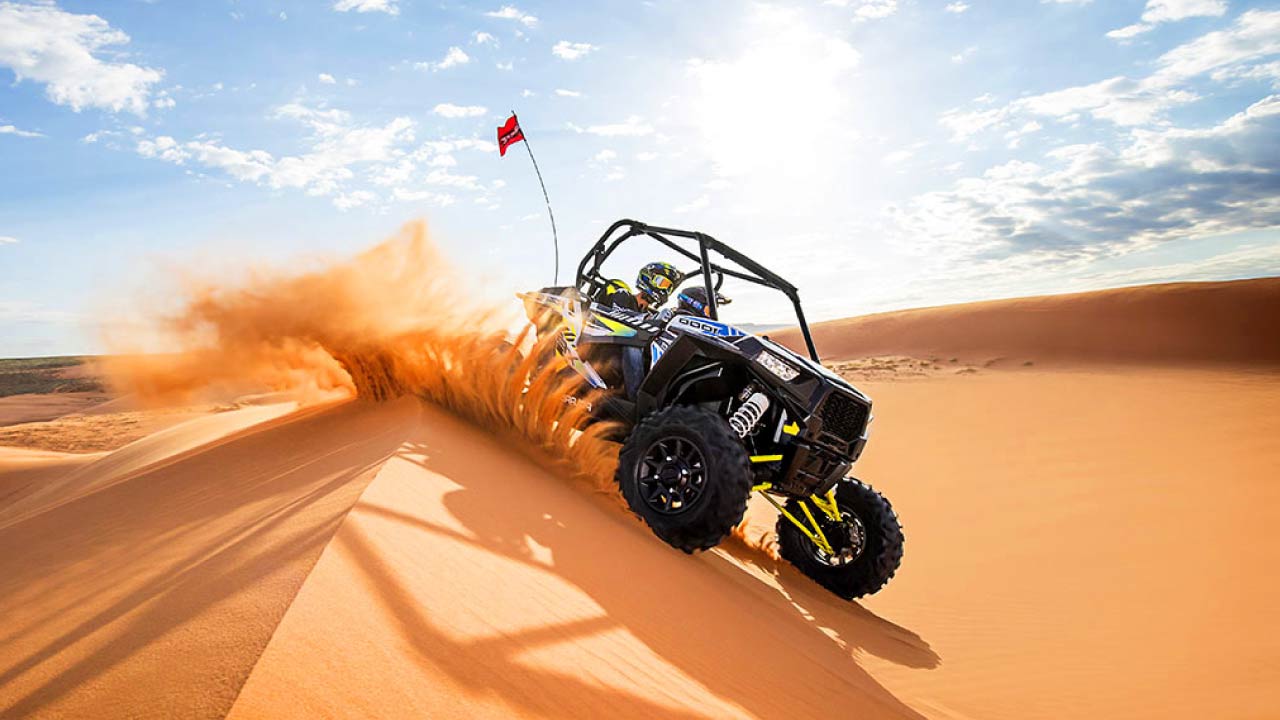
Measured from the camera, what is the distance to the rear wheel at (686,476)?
3.84m

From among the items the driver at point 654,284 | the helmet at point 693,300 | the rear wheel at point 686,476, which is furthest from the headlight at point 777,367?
the driver at point 654,284

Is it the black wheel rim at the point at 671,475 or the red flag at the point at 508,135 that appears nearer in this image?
the black wheel rim at the point at 671,475

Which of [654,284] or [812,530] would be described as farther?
[654,284]

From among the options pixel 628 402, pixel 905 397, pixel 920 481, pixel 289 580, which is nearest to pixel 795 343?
→ pixel 905 397

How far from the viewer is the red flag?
363 inches

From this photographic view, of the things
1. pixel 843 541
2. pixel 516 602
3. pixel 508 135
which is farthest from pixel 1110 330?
pixel 516 602

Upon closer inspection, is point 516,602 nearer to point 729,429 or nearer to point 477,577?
point 477,577

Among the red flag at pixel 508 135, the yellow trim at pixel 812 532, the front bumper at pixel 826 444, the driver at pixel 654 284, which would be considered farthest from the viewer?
the red flag at pixel 508 135

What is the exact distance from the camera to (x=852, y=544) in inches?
200

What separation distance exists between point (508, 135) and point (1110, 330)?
117 ft

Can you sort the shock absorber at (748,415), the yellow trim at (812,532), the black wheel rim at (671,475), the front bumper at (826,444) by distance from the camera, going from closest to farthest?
the black wheel rim at (671,475) < the front bumper at (826,444) < the shock absorber at (748,415) < the yellow trim at (812,532)

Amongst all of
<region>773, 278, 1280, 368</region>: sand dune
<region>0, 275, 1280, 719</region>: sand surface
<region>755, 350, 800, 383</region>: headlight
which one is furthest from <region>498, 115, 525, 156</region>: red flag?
<region>773, 278, 1280, 368</region>: sand dune

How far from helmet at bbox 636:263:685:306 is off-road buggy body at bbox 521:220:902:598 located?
649 millimetres

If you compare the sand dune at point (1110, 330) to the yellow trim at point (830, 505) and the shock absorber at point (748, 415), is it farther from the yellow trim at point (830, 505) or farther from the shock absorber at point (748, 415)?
the shock absorber at point (748, 415)
